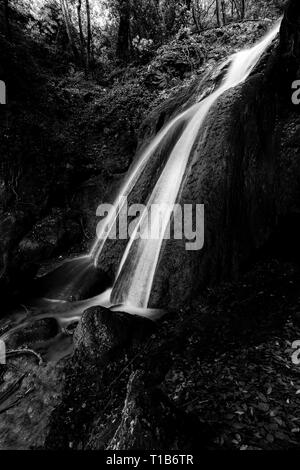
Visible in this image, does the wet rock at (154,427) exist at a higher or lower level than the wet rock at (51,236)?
lower

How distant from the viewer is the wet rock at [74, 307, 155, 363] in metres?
4.13

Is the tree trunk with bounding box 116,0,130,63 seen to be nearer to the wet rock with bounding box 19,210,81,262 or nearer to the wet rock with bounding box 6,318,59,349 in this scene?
the wet rock with bounding box 19,210,81,262

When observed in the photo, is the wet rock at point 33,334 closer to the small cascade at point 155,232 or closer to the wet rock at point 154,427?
the small cascade at point 155,232

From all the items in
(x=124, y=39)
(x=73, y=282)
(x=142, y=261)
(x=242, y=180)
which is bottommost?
(x=73, y=282)

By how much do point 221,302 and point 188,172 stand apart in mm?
2716

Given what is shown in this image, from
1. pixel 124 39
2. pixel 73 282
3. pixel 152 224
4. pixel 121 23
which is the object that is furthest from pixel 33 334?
pixel 121 23

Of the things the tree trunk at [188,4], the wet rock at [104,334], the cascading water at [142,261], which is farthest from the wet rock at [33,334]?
the tree trunk at [188,4]

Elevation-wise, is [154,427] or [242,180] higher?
[242,180]

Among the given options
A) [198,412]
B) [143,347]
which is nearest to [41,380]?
[143,347]

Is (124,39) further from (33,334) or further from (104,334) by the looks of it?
(104,334)

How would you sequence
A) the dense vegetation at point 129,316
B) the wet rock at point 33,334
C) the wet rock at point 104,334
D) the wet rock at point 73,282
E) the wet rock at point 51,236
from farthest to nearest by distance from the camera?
the wet rock at point 51,236
the wet rock at point 73,282
the wet rock at point 33,334
the wet rock at point 104,334
the dense vegetation at point 129,316

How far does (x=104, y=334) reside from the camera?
4195 millimetres

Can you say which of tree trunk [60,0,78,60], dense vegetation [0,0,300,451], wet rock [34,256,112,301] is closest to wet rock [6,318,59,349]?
dense vegetation [0,0,300,451]

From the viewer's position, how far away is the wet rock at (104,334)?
4133 mm
